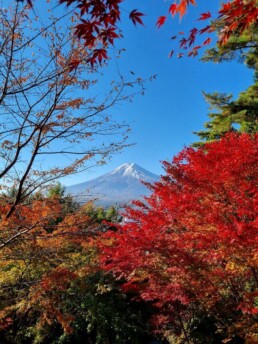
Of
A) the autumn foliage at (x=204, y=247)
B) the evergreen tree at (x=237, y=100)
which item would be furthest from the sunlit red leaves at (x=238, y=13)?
the evergreen tree at (x=237, y=100)

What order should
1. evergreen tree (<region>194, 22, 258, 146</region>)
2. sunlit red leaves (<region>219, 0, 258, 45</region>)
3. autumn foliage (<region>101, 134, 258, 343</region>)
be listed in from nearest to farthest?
sunlit red leaves (<region>219, 0, 258, 45</region>), autumn foliage (<region>101, 134, 258, 343</region>), evergreen tree (<region>194, 22, 258, 146</region>)

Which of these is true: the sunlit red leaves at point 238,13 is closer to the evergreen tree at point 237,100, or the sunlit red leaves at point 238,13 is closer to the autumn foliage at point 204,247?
the autumn foliage at point 204,247

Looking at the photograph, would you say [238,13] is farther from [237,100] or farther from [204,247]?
[237,100]

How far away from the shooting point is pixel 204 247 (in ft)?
22.2

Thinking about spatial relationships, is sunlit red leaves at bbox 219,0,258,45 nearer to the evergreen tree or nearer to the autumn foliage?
the autumn foliage

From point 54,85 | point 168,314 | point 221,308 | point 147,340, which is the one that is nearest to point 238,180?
point 221,308

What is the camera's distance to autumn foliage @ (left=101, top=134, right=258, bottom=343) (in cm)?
624

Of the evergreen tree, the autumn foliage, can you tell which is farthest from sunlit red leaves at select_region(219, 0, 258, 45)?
the evergreen tree

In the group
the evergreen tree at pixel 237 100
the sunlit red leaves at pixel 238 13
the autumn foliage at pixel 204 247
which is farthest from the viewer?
the evergreen tree at pixel 237 100

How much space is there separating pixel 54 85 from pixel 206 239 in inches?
176

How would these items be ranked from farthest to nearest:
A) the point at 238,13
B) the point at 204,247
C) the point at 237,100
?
the point at 237,100
the point at 204,247
the point at 238,13

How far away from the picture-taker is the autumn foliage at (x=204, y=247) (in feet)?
20.5

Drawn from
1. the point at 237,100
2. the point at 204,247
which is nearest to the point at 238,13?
the point at 204,247

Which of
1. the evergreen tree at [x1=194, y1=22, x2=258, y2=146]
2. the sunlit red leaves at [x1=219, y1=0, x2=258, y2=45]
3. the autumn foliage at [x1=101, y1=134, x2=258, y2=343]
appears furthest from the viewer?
the evergreen tree at [x1=194, y1=22, x2=258, y2=146]
